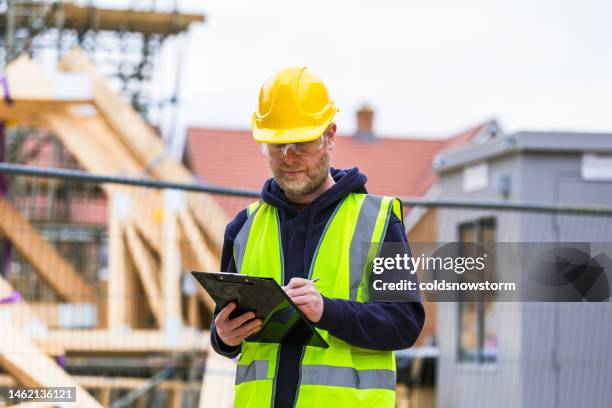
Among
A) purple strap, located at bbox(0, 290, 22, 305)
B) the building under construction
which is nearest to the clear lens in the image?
the building under construction

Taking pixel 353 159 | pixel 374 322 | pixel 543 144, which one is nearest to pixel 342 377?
pixel 374 322

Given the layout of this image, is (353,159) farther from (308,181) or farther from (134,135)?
(308,181)

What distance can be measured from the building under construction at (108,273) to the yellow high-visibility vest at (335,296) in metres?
2.95

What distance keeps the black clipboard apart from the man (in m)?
0.03

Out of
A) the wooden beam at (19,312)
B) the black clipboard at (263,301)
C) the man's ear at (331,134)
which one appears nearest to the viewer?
the black clipboard at (263,301)

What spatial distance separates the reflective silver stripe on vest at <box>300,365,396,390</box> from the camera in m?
2.89

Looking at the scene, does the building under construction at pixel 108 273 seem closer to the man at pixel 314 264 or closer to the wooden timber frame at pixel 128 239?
the wooden timber frame at pixel 128 239

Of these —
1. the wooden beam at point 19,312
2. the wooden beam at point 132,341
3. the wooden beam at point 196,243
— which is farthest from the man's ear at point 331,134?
the wooden beam at point 196,243

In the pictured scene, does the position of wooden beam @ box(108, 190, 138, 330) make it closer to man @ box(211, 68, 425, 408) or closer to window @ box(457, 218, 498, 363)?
window @ box(457, 218, 498, 363)

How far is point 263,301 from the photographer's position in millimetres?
2809

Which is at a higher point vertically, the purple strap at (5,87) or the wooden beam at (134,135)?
the purple strap at (5,87)

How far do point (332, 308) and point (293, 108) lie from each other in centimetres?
64

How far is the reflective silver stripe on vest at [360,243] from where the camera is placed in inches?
118

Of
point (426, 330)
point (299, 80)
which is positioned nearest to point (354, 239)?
point (299, 80)
